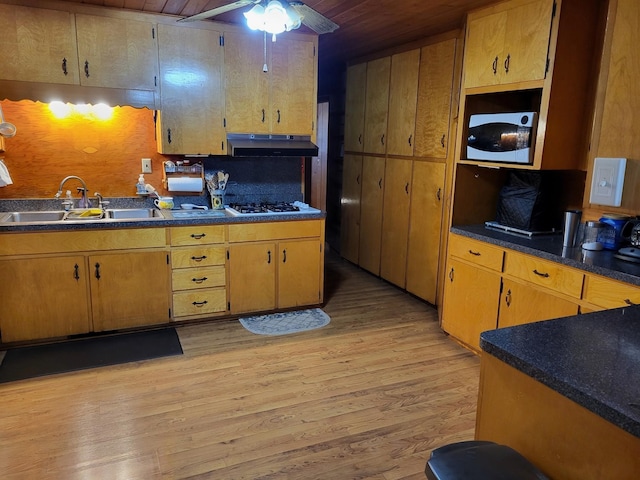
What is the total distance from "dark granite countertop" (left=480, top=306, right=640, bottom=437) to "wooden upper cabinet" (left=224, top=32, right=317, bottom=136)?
288 centimetres

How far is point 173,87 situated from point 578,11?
2742 mm

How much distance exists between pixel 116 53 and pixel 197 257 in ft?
5.16

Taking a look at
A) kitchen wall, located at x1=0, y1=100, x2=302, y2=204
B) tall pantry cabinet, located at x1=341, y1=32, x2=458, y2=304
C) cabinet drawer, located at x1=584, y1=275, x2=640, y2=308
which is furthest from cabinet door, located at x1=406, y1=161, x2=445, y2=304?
cabinet drawer, located at x1=584, y1=275, x2=640, y2=308

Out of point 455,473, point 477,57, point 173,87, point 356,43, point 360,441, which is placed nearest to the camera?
point 455,473

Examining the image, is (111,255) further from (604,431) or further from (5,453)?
(604,431)

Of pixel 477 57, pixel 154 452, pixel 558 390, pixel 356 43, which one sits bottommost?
pixel 154 452

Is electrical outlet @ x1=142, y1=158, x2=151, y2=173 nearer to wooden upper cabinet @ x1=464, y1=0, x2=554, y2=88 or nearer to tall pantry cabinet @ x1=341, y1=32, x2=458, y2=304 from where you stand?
tall pantry cabinet @ x1=341, y1=32, x2=458, y2=304

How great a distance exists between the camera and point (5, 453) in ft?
7.14

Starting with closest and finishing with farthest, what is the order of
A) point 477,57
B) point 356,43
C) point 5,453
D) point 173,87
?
point 5,453, point 477,57, point 173,87, point 356,43

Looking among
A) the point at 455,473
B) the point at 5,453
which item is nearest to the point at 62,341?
the point at 5,453

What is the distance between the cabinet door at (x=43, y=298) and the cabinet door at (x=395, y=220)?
9.07 ft

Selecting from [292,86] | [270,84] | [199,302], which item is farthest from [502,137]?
[199,302]

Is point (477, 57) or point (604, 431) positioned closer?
point (604, 431)

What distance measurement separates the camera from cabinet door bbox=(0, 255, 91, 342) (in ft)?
10.3
